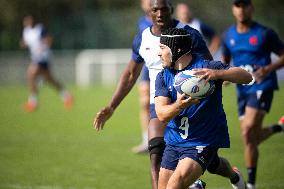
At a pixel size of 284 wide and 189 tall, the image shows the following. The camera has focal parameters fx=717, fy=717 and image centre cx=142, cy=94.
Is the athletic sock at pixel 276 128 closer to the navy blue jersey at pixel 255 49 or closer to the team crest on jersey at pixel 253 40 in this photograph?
the navy blue jersey at pixel 255 49

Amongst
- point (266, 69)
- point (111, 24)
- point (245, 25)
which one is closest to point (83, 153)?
point (245, 25)

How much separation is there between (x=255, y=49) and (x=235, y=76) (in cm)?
335

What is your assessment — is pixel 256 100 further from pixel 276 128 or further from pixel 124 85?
pixel 124 85

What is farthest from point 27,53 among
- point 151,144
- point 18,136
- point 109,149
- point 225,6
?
point 151,144

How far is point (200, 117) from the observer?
22.1 ft

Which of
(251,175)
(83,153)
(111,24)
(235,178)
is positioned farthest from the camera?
(111,24)

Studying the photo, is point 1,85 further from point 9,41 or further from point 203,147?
point 203,147

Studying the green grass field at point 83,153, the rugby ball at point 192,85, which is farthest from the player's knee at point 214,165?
the green grass field at point 83,153

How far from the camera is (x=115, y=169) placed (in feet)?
35.4

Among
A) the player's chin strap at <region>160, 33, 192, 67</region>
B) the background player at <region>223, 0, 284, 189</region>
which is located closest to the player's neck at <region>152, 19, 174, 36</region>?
the player's chin strap at <region>160, 33, 192, 67</region>

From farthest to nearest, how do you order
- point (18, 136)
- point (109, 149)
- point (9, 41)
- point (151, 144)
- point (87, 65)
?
1. point (9, 41)
2. point (87, 65)
3. point (18, 136)
4. point (109, 149)
5. point (151, 144)

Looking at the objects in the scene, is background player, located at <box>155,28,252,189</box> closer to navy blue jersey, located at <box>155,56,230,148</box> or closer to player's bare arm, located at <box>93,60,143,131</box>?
navy blue jersey, located at <box>155,56,230,148</box>

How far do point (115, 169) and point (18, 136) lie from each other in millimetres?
4773

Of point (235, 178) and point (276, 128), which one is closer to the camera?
point (235, 178)
